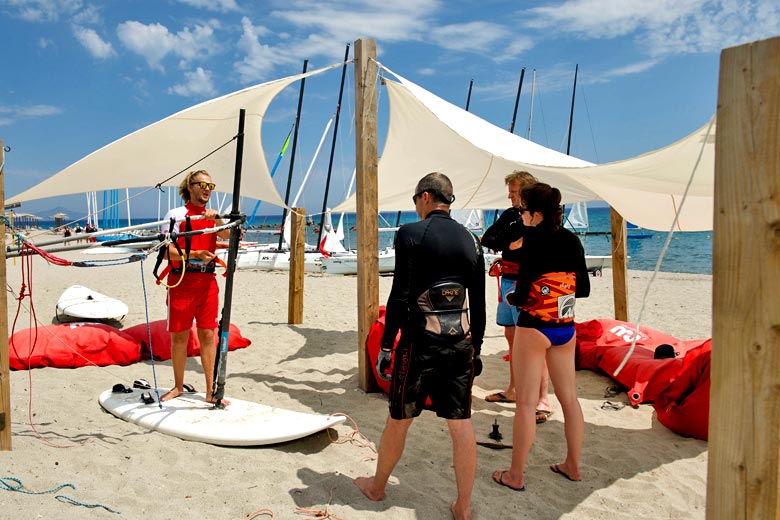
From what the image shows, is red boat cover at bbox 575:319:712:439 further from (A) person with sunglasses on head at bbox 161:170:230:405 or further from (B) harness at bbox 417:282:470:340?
(A) person with sunglasses on head at bbox 161:170:230:405

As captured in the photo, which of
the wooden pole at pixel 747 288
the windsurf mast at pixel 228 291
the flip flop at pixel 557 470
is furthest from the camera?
the windsurf mast at pixel 228 291

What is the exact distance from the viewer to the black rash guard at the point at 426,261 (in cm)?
249

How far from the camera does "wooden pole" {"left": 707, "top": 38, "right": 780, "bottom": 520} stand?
1548 mm

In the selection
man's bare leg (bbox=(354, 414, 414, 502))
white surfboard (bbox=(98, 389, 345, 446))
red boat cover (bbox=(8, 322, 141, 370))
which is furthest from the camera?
red boat cover (bbox=(8, 322, 141, 370))

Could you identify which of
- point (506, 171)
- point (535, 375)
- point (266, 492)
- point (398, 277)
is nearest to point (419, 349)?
point (398, 277)

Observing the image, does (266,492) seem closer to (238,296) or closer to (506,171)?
(506,171)

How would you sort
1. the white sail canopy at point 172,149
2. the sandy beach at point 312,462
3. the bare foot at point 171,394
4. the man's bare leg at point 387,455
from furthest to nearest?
the white sail canopy at point 172,149 < the bare foot at point 171,394 < the sandy beach at point 312,462 < the man's bare leg at point 387,455

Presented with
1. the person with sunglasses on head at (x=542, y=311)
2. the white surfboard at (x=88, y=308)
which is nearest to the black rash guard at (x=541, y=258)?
the person with sunglasses on head at (x=542, y=311)

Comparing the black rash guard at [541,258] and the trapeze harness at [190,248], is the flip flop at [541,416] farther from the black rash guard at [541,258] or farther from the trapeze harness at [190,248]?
the trapeze harness at [190,248]

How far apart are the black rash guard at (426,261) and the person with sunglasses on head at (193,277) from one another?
1.76m

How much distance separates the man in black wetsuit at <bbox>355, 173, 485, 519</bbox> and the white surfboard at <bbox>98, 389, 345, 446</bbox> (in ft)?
3.49

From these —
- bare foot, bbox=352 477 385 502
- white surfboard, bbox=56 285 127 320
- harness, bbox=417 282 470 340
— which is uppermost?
harness, bbox=417 282 470 340

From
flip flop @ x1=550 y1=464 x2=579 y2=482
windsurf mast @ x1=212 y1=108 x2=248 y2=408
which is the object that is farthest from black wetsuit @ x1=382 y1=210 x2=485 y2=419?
windsurf mast @ x1=212 y1=108 x2=248 y2=408

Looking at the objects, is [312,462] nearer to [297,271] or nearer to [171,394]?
[171,394]
